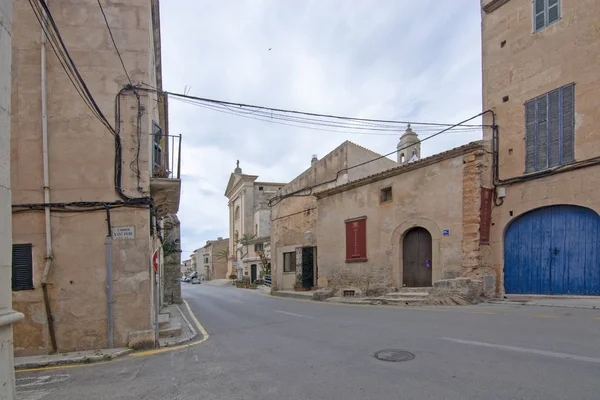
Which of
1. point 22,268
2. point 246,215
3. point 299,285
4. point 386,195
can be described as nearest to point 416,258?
point 386,195

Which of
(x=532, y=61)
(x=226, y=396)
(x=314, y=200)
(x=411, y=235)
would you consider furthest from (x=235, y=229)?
(x=226, y=396)

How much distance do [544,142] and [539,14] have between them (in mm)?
4398

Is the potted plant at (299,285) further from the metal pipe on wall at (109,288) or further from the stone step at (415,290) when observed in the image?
the metal pipe on wall at (109,288)

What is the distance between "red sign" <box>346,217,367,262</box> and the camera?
18.9 m

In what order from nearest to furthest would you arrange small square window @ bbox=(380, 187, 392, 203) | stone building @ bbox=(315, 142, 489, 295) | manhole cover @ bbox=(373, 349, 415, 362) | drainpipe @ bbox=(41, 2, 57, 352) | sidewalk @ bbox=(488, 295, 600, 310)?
manhole cover @ bbox=(373, 349, 415, 362) → drainpipe @ bbox=(41, 2, 57, 352) → sidewalk @ bbox=(488, 295, 600, 310) → stone building @ bbox=(315, 142, 489, 295) → small square window @ bbox=(380, 187, 392, 203)

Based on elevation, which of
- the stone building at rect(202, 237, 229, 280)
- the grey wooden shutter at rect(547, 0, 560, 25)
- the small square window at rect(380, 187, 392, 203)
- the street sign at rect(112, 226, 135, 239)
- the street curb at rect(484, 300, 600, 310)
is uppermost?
the grey wooden shutter at rect(547, 0, 560, 25)

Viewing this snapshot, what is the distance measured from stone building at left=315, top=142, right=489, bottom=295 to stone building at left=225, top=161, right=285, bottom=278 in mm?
24600

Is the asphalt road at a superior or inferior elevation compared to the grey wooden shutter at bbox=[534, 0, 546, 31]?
inferior

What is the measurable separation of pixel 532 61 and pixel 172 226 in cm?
1759

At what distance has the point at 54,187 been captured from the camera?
26.7ft

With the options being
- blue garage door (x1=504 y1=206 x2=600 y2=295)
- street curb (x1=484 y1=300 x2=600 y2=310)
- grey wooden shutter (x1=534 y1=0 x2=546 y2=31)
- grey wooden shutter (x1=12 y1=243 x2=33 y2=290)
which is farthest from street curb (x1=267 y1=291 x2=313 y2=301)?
grey wooden shutter (x1=534 y1=0 x2=546 y2=31)

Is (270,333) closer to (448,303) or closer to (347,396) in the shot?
(347,396)

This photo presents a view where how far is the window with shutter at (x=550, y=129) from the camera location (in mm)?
12430

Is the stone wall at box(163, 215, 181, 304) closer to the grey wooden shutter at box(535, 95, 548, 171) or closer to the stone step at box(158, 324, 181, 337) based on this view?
the stone step at box(158, 324, 181, 337)
